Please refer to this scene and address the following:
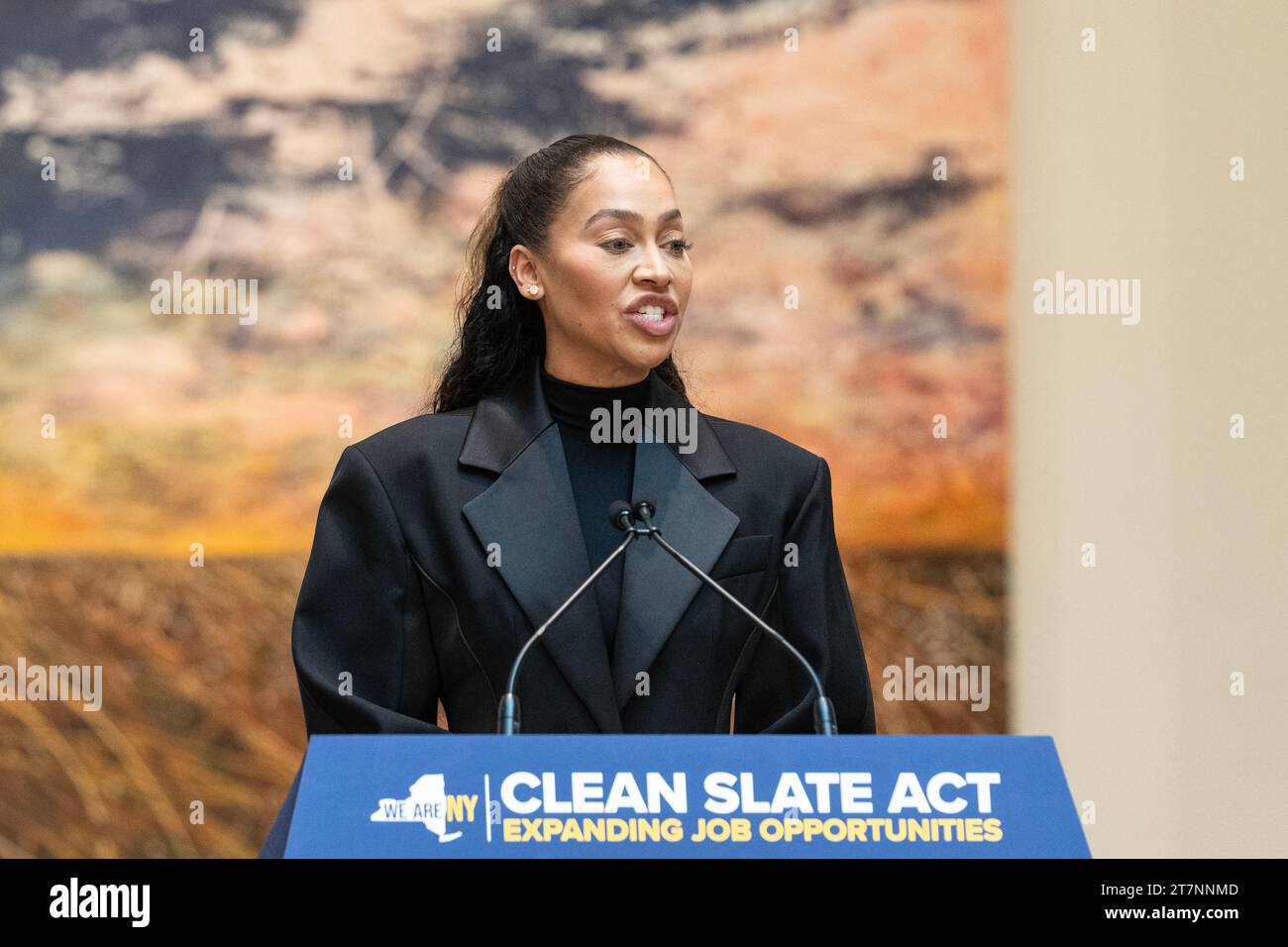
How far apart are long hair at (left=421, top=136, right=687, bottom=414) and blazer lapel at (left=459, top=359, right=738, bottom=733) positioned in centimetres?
11

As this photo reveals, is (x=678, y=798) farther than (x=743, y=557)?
No

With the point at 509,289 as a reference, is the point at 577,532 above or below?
below

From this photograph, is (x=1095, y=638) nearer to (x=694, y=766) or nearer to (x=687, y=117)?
(x=687, y=117)

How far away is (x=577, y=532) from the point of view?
2197 mm

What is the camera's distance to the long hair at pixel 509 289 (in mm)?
2352

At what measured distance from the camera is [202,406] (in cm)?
390

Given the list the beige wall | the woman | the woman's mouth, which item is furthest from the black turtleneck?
the beige wall

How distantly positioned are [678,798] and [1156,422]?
2.82 meters

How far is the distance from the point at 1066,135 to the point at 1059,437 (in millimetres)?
842

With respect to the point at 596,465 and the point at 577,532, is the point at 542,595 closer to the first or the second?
the point at 577,532

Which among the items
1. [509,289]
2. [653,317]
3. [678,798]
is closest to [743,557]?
[653,317]

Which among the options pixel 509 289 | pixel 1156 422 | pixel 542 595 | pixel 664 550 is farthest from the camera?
pixel 1156 422

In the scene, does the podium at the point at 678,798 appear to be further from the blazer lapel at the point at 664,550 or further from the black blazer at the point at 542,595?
the blazer lapel at the point at 664,550
